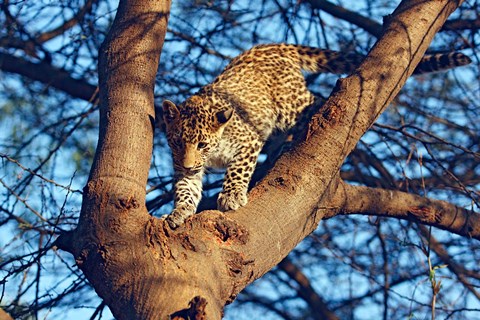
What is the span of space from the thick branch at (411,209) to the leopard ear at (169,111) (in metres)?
1.47

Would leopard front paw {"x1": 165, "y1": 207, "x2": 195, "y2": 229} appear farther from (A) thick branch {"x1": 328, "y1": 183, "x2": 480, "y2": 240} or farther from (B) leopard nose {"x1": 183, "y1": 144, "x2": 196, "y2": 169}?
(A) thick branch {"x1": 328, "y1": 183, "x2": 480, "y2": 240}

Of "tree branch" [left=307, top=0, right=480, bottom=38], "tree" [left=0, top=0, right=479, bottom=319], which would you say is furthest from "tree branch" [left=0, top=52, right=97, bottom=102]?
"tree branch" [left=307, top=0, right=480, bottom=38]

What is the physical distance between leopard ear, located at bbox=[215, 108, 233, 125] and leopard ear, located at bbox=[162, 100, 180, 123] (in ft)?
0.93

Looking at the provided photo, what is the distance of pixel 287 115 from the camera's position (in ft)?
19.7

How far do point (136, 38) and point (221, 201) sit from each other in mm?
1187

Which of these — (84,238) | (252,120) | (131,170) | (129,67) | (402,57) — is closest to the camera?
(84,238)

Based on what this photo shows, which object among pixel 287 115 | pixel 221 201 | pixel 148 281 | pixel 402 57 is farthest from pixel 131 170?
pixel 287 115

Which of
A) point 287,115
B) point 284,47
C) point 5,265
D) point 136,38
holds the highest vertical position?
point 284,47

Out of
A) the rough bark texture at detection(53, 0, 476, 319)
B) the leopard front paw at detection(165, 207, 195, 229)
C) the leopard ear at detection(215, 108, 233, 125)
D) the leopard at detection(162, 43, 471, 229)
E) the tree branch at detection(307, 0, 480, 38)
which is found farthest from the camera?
the tree branch at detection(307, 0, 480, 38)

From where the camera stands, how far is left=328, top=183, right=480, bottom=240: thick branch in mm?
4797

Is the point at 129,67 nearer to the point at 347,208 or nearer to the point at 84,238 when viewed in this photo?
the point at 84,238

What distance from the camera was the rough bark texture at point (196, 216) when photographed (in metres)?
3.31

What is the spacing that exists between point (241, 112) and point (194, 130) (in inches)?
18.1

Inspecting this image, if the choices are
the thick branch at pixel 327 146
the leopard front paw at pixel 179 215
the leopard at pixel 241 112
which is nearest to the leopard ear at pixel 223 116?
the leopard at pixel 241 112
